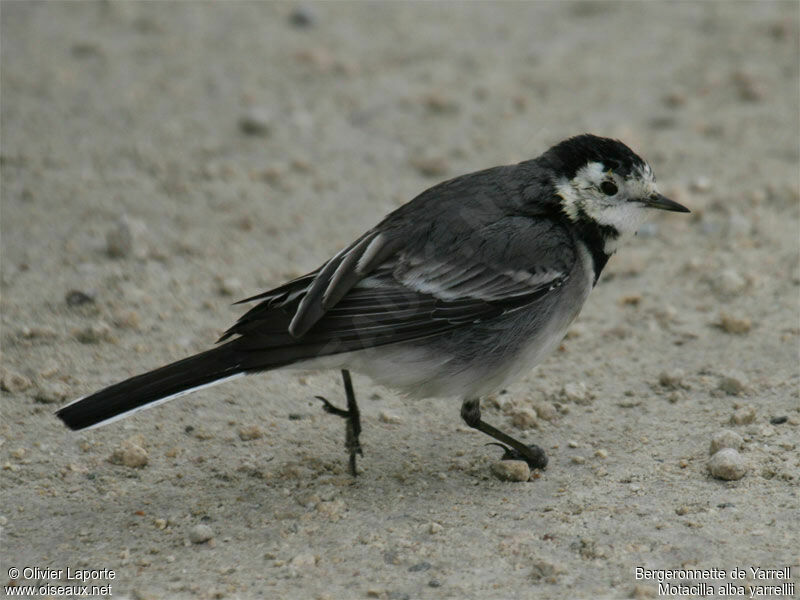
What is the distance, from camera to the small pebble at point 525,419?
6.19m

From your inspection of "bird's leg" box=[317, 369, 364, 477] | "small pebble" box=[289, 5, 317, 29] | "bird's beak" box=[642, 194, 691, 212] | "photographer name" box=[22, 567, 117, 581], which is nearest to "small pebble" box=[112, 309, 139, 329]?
"bird's leg" box=[317, 369, 364, 477]

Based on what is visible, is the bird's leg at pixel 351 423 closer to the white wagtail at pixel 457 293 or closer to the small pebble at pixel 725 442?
the white wagtail at pixel 457 293

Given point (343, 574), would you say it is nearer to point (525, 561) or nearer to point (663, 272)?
point (525, 561)

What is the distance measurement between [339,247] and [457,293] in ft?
9.29

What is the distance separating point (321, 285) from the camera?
5539mm

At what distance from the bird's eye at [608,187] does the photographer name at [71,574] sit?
10.2 feet

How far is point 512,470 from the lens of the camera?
554cm

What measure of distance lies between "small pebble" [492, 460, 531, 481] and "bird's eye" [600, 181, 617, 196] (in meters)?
1.49

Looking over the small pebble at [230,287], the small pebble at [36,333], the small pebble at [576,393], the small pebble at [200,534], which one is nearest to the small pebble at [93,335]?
the small pebble at [36,333]

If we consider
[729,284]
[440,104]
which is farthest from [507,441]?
[440,104]

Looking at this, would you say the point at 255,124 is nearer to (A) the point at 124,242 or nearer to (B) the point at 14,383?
(A) the point at 124,242

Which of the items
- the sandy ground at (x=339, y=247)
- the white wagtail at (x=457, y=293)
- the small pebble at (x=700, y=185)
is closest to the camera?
the sandy ground at (x=339, y=247)

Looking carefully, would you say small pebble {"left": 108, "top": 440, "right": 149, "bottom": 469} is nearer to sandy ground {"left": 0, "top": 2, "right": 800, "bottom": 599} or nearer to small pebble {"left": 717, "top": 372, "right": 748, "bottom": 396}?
sandy ground {"left": 0, "top": 2, "right": 800, "bottom": 599}

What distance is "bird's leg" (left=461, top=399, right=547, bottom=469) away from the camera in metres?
5.69
